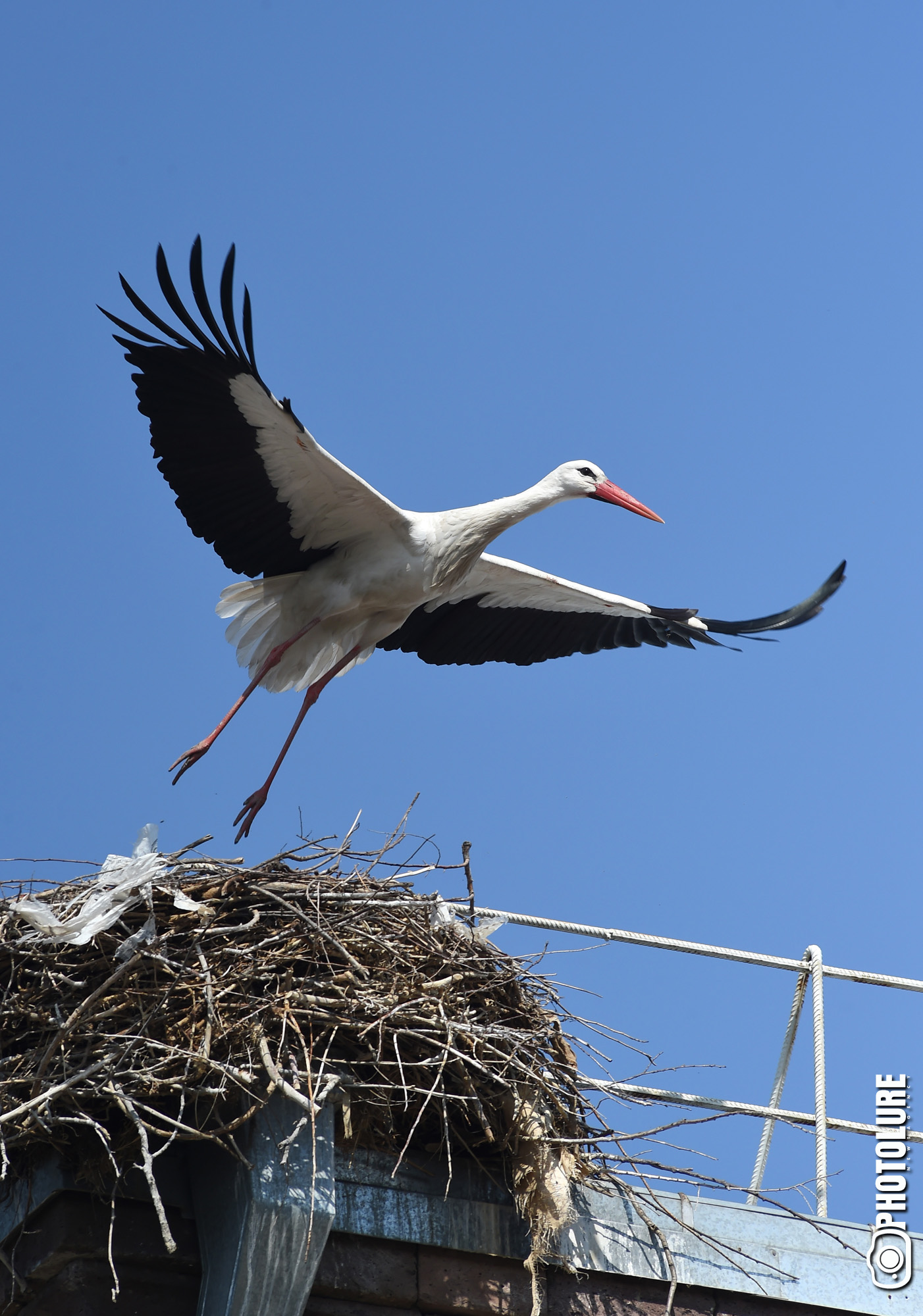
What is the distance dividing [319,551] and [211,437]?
973 mm

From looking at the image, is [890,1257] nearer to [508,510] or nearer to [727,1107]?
[727,1107]

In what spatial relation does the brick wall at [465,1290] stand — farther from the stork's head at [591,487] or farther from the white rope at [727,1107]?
the stork's head at [591,487]

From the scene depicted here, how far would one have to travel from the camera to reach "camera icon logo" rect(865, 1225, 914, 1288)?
5.19 m

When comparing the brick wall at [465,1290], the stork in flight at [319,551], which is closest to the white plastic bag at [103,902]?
the brick wall at [465,1290]

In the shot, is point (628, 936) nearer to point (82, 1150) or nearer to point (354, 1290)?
point (354, 1290)

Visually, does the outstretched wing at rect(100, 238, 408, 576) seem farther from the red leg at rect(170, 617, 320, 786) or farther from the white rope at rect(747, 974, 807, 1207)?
the white rope at rect(747, 974, 807, 1207)

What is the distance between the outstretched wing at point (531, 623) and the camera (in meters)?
8.41

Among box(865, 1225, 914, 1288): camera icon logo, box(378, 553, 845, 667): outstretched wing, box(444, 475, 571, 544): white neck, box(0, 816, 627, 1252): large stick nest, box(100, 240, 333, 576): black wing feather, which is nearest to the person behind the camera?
box(0, 816, 627, 1252): large stick nest

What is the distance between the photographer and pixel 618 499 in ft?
28.0

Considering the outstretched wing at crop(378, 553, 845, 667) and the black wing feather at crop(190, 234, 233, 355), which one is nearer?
the black wing feather at crop(190, 234, 233, 355)

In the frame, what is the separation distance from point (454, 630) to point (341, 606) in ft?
4.41

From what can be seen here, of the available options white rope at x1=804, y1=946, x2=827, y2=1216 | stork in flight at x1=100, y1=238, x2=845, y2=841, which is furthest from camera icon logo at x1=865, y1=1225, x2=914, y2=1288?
stork in flight at x1=100, y1=238, x2=845, y2=841

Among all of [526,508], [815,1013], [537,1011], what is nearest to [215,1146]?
[537,1011]

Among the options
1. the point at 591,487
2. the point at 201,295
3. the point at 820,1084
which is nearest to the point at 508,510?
the point at 591,487
